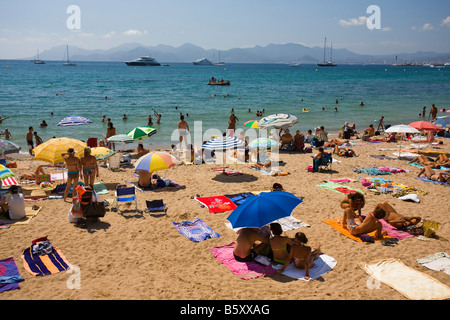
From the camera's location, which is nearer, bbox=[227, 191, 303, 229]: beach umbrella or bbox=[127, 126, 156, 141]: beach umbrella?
bbox=[227, 191, 303, 229]: beach umbrella

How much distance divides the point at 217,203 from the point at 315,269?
364 centimetres

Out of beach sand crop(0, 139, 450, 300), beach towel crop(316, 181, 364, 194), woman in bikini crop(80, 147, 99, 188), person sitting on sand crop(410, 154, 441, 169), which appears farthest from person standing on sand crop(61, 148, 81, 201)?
person sitting on sand crop(410, 154, 441, 169)

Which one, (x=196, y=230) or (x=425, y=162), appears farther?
(x=425, y=162)

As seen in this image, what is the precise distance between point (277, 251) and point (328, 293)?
1073 millimetres

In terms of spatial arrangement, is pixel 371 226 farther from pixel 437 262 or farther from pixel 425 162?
pixel 425 162

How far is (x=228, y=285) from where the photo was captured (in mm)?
5383

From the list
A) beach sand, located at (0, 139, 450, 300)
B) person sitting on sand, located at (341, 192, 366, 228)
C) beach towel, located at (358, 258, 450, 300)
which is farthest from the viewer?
person sitting on sand, located at (341, 192, 366, 228)

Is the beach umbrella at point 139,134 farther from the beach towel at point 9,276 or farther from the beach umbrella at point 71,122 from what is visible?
the beach towel at point 9,276

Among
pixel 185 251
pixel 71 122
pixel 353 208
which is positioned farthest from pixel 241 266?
pixel 71 122

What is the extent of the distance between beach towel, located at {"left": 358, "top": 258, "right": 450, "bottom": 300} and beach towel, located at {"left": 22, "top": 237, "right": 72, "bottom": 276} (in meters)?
5.16

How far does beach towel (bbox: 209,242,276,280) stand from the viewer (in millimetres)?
5672

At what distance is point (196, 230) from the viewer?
734 centimetres

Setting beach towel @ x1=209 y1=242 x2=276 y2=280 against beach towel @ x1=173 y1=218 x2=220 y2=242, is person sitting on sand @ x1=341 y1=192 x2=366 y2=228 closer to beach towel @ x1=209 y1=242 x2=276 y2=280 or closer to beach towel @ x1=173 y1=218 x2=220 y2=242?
beach towel @ x1=209 y1=242 x2=276 y2=280
